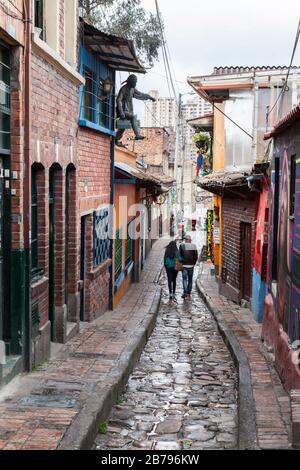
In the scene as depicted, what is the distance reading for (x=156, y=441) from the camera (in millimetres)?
7012

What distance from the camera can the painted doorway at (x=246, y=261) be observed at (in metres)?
16.7

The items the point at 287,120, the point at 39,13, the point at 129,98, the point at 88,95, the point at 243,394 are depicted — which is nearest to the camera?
the point at 243,394

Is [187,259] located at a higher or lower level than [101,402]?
higher

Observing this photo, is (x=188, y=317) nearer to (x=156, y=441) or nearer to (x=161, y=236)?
(x=156, y=441)

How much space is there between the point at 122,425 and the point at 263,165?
6.86 meters

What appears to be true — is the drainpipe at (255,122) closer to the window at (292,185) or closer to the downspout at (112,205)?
the downspout at (112,205)

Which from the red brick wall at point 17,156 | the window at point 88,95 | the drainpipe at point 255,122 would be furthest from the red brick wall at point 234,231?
the red brick wall at point 17,156

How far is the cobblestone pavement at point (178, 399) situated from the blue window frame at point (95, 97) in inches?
173

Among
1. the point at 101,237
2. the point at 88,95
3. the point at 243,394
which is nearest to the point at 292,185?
the point at 243,394

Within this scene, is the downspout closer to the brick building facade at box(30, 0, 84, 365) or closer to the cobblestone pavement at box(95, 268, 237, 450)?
the cobblestone pavement at box(95, 268, 237, 450)

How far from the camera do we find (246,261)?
17094 mm

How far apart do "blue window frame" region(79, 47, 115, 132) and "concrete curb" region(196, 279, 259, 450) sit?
15.3 feet

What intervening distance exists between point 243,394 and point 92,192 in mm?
6362

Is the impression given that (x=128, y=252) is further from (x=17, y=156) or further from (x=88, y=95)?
(x=17, y=156)
